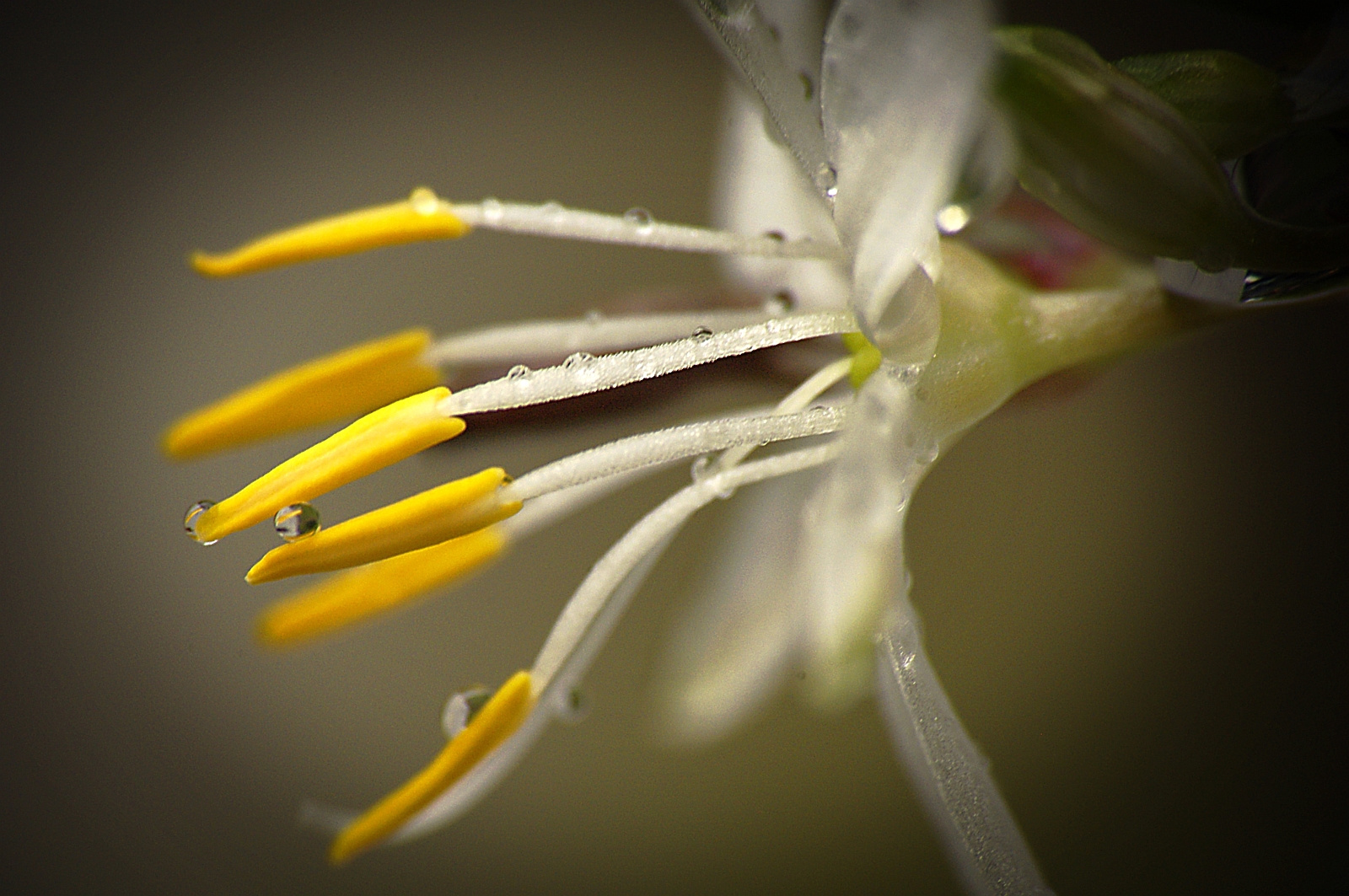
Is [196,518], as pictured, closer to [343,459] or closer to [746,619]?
[343,459]

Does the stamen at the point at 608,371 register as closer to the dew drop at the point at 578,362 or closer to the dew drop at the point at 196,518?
the dew drop at the point at 578,362

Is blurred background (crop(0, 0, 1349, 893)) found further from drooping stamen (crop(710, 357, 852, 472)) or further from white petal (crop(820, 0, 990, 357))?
white petal (crop(820, 0, 990, 357))

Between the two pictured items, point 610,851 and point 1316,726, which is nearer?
point 1316,726

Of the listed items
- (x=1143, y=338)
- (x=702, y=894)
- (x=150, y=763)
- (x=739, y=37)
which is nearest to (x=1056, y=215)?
(x=1143, y=338)

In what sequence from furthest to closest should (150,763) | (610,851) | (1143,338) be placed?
(610,851), (150,763), (1143,338)

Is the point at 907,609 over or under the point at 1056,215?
under

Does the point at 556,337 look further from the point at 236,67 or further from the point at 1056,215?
the point at 236,67

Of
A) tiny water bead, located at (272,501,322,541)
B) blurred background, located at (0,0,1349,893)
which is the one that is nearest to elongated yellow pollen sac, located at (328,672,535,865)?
tiny water bead, located at (272,501,322,541)

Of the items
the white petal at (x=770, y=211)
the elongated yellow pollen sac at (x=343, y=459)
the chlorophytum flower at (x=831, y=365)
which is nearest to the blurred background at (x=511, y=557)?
the white petal at (x=770, y=211)
